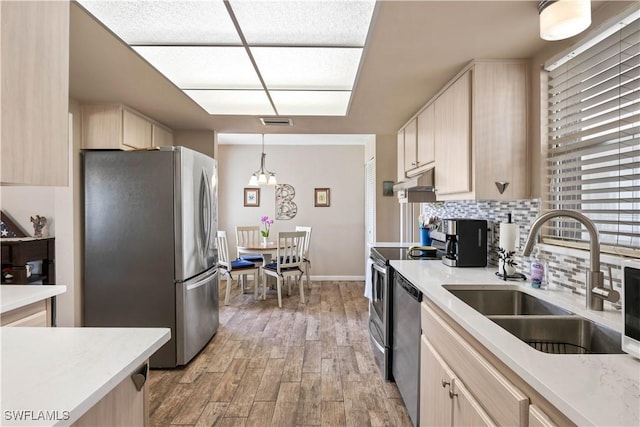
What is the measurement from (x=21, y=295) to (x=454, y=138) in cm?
248

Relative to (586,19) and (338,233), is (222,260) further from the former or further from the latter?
(586,19)

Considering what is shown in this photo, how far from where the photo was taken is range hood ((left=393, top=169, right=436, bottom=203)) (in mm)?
2467

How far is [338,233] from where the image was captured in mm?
5824

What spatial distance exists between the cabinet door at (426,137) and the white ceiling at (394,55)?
0.37 ft

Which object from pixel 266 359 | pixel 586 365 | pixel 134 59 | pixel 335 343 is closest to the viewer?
pixel 586 365

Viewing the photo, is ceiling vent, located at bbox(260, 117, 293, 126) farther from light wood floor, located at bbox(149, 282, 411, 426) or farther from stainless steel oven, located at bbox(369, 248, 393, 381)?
light wood floor, located at bbox(149, 282, 411, 426)

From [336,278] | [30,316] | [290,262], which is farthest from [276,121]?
[336,278]

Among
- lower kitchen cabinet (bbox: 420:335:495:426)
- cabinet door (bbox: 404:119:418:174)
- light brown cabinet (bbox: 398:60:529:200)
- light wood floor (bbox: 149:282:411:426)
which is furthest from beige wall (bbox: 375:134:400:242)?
lower kitchen cabinet (bbox: 420:335:495:426)

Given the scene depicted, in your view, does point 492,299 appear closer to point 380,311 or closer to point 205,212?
point 380,311

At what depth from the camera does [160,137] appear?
11.3ft

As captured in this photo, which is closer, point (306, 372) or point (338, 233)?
point (306, 372)

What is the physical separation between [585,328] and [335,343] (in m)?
2.25

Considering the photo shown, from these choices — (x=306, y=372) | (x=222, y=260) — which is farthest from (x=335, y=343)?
(x=222, y=260)

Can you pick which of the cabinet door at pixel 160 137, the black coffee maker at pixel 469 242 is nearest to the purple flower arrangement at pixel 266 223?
the cabinet door at pixel 160 137
